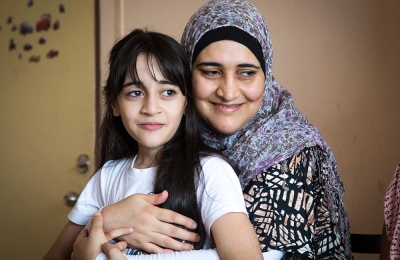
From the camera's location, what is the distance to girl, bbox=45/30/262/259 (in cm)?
158

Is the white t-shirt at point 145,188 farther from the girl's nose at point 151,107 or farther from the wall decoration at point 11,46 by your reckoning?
the wall decoration at point 11,46

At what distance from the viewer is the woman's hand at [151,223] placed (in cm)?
165

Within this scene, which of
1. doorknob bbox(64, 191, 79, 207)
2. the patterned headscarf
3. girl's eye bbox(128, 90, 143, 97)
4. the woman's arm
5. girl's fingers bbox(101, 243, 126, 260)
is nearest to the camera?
girl's fingers bbox(101, 243, 126, 260)

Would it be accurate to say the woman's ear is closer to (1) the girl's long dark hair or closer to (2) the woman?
(1) the girl's long dark hair

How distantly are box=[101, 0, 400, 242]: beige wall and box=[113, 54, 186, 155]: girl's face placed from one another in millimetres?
1507

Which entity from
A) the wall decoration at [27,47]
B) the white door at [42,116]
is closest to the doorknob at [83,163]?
the white door at [42,116]

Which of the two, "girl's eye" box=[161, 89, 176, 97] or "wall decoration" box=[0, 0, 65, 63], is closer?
"girl's eye" box=[161, 89, 176, 97]

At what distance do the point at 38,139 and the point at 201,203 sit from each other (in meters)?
2.22

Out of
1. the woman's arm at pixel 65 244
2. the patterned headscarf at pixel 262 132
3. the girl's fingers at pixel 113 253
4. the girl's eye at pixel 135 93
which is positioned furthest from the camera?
the woman's arm at pixel 65 244

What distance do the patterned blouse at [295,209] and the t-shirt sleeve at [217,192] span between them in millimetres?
155

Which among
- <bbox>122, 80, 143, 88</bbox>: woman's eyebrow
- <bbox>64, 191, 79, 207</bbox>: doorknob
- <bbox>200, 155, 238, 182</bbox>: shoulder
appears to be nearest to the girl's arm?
<bbox>200, 155, 238, 182</bbox>: shoulder

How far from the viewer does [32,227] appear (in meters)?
3.59

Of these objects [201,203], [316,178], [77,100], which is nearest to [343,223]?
[316,178]

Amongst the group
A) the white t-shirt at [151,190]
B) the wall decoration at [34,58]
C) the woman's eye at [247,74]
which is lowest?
the white t-shirt at [151,190]
